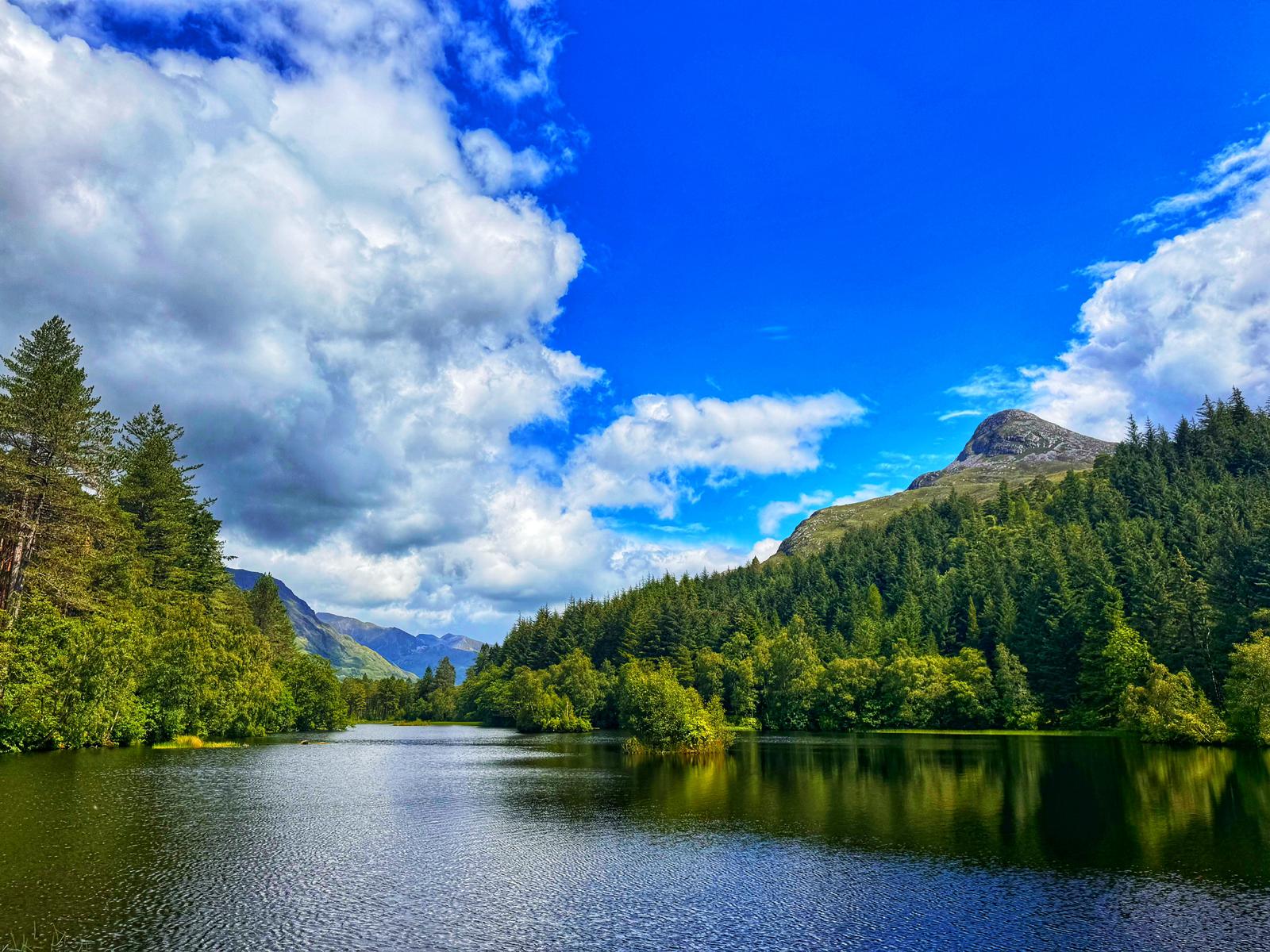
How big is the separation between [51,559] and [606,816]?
205 feet

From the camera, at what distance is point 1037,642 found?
137m

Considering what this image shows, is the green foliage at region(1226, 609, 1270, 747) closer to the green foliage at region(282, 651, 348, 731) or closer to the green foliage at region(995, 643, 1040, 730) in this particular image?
the green foliage at region(995, 643, 1040, 730)

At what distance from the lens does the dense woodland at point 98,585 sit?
7012cm

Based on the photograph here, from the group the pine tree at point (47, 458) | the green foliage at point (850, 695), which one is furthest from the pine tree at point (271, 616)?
the green foliage at point (850, 695)

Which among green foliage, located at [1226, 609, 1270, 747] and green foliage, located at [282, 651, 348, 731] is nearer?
green foliage, located at [1226, 609, 1270, 747]

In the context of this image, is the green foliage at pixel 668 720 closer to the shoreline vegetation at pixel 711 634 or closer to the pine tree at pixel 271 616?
the shoreline vegetation at pixel 711 634

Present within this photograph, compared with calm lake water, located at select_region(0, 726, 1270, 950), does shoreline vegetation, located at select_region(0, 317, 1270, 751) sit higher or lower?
higher

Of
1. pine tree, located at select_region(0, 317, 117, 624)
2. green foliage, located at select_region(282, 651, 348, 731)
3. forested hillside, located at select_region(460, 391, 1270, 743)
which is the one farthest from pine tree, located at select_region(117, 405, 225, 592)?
forested hillside, located at select_region(460, 391, 1270, 743)

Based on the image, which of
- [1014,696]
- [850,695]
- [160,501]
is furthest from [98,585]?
[1014,696]

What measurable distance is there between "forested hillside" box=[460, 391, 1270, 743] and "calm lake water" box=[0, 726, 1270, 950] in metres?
46.8

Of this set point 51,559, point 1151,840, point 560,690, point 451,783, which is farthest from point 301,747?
point 1151,840

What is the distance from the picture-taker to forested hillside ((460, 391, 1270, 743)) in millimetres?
104812

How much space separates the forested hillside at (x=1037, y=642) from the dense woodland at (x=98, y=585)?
64835mm

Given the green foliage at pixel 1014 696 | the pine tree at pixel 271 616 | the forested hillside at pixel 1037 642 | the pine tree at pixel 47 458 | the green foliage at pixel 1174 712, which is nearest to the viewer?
the pine tree at pixel 47 458
